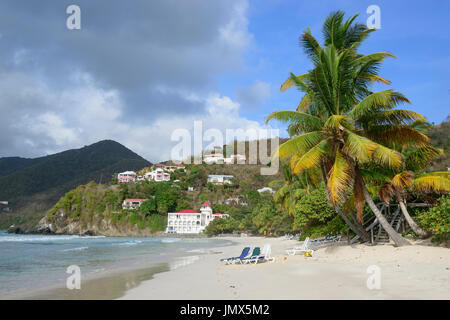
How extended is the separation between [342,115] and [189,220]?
70.4m

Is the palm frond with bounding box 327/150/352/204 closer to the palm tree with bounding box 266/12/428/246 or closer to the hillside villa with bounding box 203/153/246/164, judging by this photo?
the palm tree with bounding box 266/12/428/246

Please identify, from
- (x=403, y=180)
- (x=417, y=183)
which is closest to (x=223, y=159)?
(x=417, y=183)

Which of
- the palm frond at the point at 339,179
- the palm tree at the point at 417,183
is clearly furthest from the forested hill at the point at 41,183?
the palm tree at the point at 417,183

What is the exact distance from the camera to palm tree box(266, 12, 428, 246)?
980 centimetres

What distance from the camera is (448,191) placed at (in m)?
10.9

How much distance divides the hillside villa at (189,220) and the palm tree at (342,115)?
2648 inches

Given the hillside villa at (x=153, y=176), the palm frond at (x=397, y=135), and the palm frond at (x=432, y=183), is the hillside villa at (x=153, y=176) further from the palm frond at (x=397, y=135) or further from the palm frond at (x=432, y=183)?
the palm frond at (x=432, y=183)

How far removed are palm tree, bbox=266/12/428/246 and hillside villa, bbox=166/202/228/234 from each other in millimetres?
67264

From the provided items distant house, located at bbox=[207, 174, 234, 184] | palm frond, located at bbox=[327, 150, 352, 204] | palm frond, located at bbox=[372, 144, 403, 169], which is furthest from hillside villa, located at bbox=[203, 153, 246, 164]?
palm frond, located at bbox=[372, 144, 403, 169]

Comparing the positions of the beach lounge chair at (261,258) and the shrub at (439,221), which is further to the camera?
the beach lounge chair at (261,258)

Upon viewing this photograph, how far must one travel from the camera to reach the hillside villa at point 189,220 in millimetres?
77312
